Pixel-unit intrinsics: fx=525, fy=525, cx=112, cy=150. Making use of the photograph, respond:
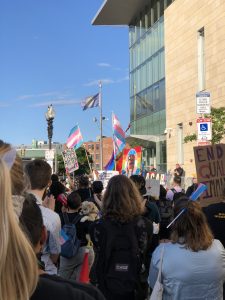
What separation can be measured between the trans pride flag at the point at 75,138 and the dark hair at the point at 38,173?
19.2 metres

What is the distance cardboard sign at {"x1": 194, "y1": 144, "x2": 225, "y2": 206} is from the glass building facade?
31087 millimetres

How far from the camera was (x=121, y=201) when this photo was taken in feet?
15.7

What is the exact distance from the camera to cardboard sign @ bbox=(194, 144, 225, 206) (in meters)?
6.59

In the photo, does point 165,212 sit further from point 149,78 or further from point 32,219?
point 149,78

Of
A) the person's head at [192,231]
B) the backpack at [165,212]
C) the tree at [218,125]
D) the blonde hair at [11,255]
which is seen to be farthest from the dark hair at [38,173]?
the tree at [218,125]

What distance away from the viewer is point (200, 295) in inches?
162

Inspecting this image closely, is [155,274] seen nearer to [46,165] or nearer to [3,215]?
[46,165]

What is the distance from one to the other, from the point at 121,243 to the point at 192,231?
760 mm

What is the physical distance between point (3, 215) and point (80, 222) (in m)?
5.78

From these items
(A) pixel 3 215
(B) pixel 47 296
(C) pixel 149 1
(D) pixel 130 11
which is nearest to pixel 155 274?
(B) pixel 47 296

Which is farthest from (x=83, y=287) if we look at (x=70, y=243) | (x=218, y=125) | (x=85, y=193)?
(x=218, y=125)

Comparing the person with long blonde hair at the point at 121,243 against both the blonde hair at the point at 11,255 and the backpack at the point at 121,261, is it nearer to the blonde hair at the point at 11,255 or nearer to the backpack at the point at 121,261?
the backpack at the point at 121,261

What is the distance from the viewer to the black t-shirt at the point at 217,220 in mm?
5445

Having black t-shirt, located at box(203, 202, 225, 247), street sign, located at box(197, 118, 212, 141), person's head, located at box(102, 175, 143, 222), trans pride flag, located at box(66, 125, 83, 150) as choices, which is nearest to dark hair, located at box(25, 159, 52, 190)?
person's head, located at box(102, 175, 143, 222)
